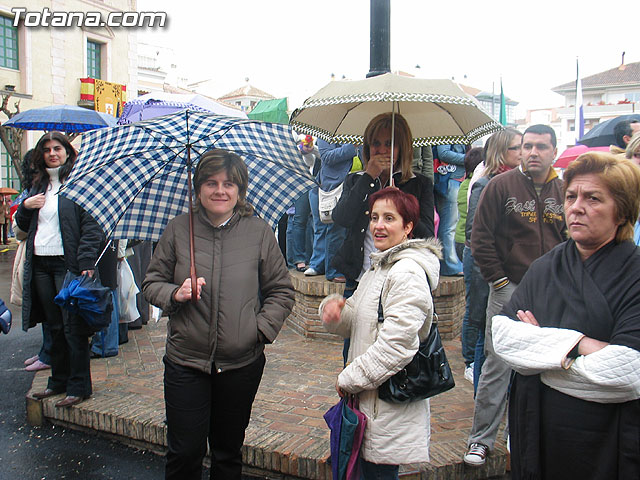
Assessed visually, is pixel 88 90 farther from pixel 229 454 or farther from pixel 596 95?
pixel 596 95

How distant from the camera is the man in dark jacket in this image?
138 inches

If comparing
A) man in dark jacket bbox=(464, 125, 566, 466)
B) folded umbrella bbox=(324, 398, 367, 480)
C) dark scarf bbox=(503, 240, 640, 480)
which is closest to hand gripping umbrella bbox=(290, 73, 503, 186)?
man in dark jacket bbox=(464, 125, 566, 466)

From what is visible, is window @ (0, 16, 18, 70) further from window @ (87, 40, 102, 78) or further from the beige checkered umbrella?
the beige checkered umbrella

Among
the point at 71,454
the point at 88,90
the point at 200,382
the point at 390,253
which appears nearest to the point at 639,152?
the point at 390,253

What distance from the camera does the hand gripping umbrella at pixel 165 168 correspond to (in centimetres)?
282

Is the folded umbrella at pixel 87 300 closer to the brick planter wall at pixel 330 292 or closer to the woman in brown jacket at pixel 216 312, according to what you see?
the woman in brown jacket at pixel 216 312

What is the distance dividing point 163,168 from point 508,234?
85.1 inches

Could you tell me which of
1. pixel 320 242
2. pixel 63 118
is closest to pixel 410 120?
pixel 320 242

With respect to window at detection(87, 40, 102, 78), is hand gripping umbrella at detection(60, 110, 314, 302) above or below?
below

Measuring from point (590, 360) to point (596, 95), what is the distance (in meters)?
80.9

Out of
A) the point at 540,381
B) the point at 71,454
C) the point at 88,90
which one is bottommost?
the point at 71,454

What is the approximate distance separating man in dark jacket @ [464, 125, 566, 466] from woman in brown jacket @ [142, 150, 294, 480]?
1411 mm

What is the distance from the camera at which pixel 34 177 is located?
4520mm

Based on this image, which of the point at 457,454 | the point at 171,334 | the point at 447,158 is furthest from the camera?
the point at 447,158
